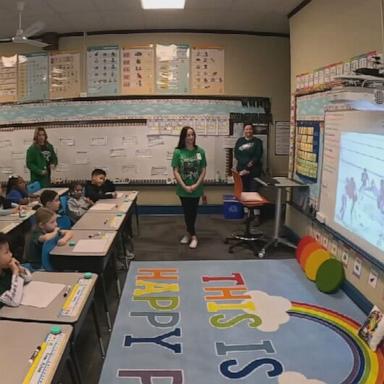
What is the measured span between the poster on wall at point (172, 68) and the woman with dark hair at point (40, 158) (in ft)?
5.97

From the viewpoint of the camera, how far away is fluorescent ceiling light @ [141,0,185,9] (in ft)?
15.6

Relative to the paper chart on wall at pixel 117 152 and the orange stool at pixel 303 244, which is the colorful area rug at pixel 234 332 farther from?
the paper chart on wall at pixel 117 152

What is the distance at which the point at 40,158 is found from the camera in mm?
5922

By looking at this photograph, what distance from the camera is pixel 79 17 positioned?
5.50m

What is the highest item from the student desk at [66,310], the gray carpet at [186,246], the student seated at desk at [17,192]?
the student seated at desk at [17,192]

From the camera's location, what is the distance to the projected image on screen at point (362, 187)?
3.07m

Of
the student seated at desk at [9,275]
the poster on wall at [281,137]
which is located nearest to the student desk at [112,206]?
the student seated at desk at [9,275]

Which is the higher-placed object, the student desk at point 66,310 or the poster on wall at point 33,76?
the poster on wall at point 33,76

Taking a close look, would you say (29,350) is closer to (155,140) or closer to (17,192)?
(17,192)

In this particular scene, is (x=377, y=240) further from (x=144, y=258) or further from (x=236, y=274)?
(x=144, y=258)

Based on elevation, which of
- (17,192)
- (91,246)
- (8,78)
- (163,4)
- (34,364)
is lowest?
(34,364)

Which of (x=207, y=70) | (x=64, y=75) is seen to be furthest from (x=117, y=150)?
(x=207, y=70)

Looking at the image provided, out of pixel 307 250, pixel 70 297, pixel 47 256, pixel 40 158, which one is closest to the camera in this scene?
pixel 70 297

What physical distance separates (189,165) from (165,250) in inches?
40.7
